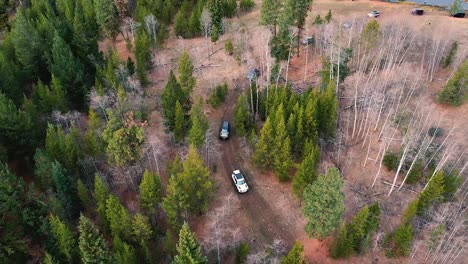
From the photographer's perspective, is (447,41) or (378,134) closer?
(378,134)

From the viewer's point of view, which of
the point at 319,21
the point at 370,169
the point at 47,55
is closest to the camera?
the point at 370,169

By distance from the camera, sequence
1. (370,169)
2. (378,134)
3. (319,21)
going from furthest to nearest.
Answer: (319,21), (378,134), (370,169)

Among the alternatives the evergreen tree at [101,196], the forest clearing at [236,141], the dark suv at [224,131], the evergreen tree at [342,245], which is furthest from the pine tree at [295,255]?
the dark suv at [224,131]

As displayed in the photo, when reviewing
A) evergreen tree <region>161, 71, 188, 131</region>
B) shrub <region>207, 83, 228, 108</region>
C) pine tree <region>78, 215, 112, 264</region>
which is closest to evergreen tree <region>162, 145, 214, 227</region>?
pine tree <region>78, 215, 112, 264</region>

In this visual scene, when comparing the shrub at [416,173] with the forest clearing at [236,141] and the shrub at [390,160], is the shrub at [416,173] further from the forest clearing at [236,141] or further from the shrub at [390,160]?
the shrub at [390,160]

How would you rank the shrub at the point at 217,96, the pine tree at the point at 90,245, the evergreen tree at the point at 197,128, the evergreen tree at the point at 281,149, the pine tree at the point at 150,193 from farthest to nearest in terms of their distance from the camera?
the shrub at the point at 217,96, the evergreen tree at the point at 197,128, the evergreen tree at the point at 281,149, the pine tree at the point at 150,193, the pine tree at the point at 90,245

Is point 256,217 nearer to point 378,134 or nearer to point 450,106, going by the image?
point 378,134

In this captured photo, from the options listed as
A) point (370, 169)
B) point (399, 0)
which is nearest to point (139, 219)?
point (370, 169)
